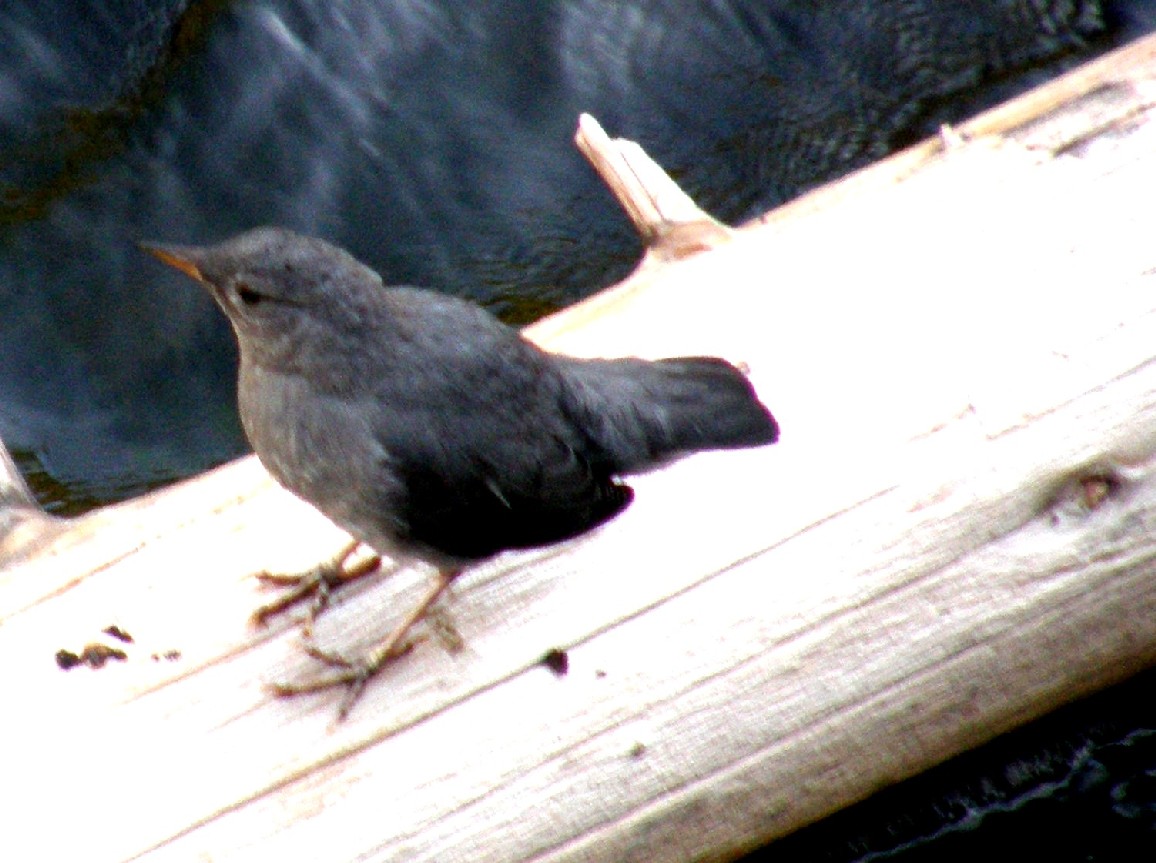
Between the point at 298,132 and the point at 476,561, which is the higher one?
the point at 298,132

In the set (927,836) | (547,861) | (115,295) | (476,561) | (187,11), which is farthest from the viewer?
(187,11)

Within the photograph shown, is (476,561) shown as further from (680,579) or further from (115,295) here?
(115,295)

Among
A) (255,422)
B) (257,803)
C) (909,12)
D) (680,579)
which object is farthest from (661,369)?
(909,12)

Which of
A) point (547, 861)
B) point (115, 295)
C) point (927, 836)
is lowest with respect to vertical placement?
point (927, 836)

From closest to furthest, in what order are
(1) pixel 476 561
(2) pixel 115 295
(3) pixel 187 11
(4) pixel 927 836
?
(1) pixel 476 561, (4) pixel 927 836, (2) pixel 115 295, (3) pixel 187 11

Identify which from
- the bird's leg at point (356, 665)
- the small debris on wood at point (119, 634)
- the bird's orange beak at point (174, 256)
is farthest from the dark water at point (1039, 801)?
the bird's orange beak at point (174, 256)

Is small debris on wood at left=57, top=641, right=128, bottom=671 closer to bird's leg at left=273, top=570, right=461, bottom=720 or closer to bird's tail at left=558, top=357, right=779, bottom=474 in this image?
bird's leg at left=273, top=570, right=461, bottom=720

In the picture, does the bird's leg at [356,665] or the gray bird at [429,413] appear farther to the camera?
the gray bird at [429,413]

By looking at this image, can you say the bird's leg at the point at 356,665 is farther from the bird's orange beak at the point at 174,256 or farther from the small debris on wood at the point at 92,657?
the bird's orange beak at the point at 174,256
